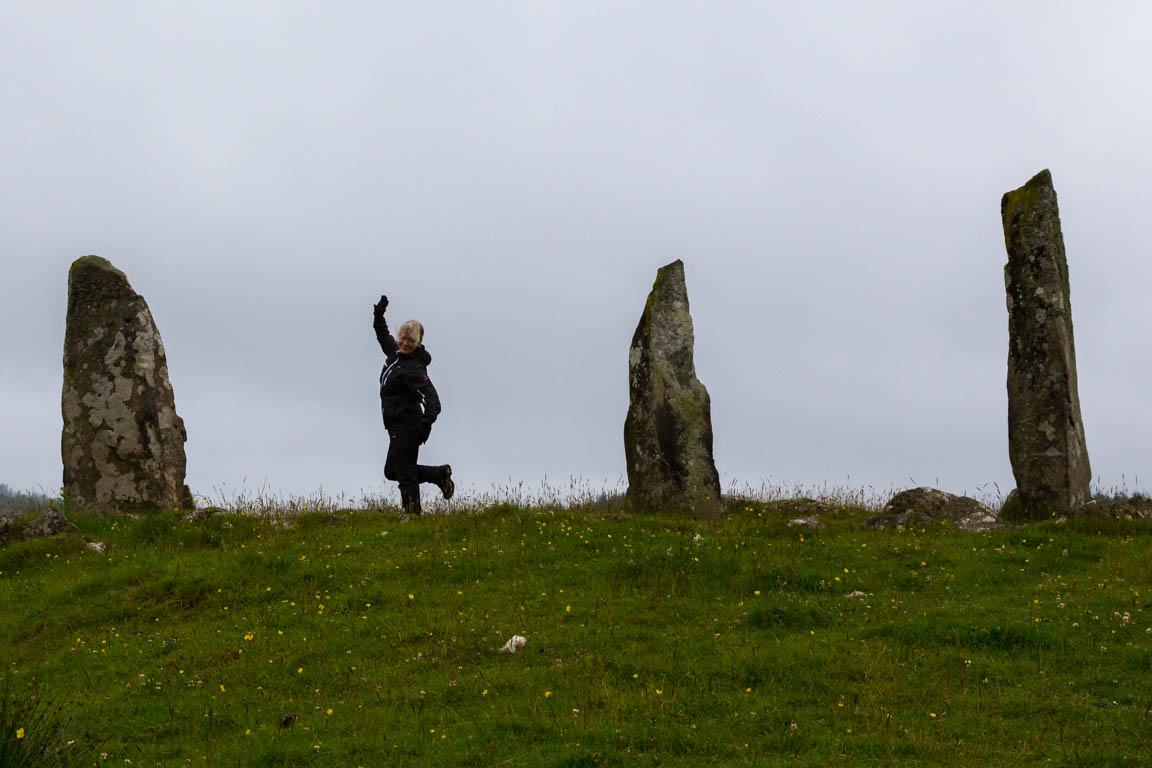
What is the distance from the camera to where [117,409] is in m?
23.2

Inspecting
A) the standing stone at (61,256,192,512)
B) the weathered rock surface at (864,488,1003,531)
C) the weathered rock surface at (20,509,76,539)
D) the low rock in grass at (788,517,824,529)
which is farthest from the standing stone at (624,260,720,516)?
the weathered rock surface at (20,509,76,539)

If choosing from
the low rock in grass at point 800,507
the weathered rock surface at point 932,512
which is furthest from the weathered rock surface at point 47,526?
the weathered rock surface at point 932,512

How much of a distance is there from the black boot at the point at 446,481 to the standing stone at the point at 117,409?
5.65 m

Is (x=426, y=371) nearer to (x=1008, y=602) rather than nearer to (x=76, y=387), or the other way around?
(x=76, y=387)

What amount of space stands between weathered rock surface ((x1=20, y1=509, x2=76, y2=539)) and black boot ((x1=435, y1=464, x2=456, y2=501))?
650 centimetres

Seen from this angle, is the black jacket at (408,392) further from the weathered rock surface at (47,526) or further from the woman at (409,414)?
the weathered rock surface at (47,526)

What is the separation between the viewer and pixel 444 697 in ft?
40.1

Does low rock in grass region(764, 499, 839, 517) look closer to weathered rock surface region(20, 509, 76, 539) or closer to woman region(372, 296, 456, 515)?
woman region(372, 296, 456, 515)

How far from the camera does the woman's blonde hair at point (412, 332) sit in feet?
71.2

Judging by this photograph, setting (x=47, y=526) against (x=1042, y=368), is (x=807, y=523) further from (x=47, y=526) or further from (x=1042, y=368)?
(x=47, y=526)

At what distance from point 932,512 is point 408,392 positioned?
9.65 m

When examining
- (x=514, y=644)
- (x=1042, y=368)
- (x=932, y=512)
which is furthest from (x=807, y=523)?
(x=514, y=644)

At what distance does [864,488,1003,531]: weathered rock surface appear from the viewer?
67.7 ft

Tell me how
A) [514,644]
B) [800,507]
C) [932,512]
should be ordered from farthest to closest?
1. [800,507]
2. [932,512]
3. [514,644]
